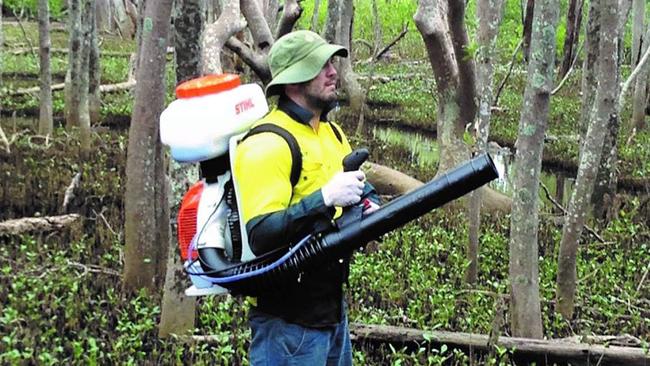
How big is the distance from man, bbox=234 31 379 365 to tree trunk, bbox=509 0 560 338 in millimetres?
1893

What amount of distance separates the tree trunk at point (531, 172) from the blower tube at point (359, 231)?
2.03 meters

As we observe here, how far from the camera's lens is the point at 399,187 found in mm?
8727

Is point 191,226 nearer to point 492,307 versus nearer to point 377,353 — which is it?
point 377,353

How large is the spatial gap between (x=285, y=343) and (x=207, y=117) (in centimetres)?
77

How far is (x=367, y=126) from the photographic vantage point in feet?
48.4

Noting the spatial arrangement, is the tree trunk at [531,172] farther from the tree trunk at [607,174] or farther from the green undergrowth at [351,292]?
the tree trunk at [607,174]

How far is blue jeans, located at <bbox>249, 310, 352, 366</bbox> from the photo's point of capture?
9.14 ft

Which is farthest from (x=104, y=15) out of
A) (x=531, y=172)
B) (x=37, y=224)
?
(x=531, y=172)

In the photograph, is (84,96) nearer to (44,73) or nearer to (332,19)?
(44,73)

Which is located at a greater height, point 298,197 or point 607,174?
point 607,174

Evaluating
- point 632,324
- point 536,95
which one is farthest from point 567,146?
point 536,95

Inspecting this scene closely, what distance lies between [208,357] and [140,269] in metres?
1.35

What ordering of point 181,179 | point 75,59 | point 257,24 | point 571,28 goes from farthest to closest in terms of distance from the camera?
point 571,28
point 75,59
point 257,24
point 181,179

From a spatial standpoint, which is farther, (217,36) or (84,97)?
(84,97)
